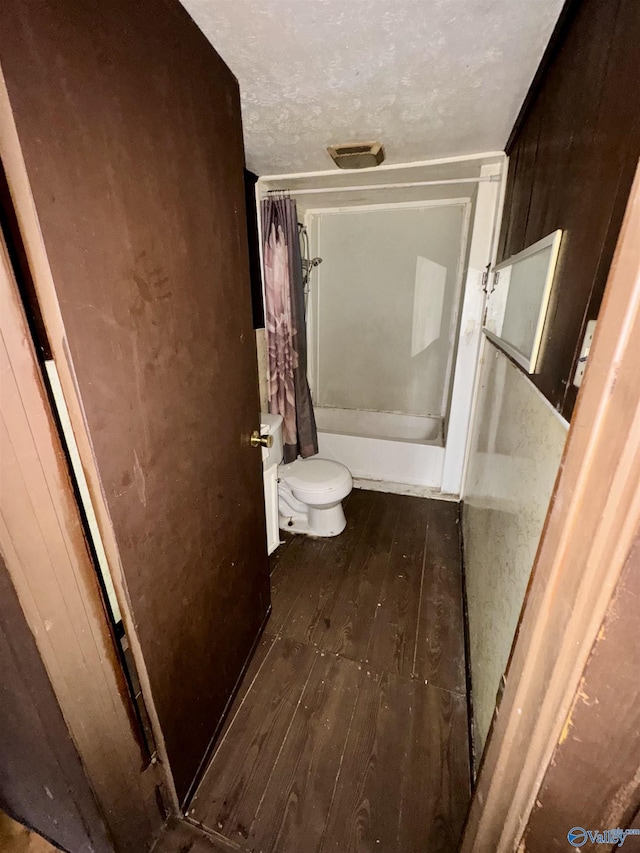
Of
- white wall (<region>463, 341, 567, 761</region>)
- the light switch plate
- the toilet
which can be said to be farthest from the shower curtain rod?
the light switch plate

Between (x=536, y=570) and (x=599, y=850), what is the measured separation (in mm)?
414

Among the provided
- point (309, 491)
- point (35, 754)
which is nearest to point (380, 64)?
point (309, 491)

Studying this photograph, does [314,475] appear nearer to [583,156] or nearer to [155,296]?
[155,296]

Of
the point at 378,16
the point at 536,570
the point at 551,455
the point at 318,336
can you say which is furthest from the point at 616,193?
the point at 318,336

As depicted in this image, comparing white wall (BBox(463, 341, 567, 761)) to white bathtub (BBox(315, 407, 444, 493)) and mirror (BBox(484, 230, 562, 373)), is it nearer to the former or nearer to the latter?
mirror (BBox(484, 230, 562, 373))

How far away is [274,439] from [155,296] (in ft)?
3.65

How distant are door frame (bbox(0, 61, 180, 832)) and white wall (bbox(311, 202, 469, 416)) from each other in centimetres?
280

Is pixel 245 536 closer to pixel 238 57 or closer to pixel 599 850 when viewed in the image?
pixel 599 850

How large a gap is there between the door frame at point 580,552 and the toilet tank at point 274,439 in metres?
1.31

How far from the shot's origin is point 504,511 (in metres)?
1.16

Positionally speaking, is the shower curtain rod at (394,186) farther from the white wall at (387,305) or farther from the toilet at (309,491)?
the toilet at (309,491)

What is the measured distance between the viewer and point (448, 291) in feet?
9.47

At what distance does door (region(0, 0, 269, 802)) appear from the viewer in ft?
1.81

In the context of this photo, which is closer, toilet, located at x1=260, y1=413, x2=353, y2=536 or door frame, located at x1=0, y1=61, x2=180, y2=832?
door frame, located at x1=0, y1=61, x2=180, y2=832
